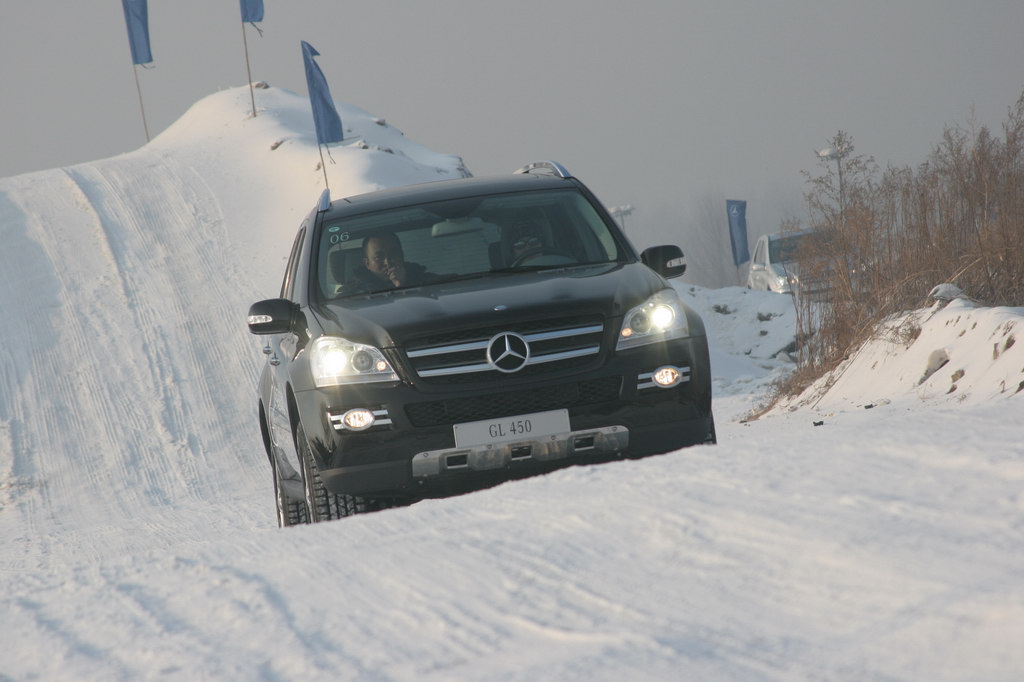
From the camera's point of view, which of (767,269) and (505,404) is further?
(767,269)

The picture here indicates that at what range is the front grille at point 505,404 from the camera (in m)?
5.14

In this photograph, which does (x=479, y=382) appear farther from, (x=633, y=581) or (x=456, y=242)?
(x=633, y=581)

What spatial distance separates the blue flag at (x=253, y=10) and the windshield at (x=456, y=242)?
1286 inches

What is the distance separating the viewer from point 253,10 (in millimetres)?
37312

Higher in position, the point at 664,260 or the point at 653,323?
the point at 664,260

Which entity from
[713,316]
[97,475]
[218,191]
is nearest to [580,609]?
[97,475]

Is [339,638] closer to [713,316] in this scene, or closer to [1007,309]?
[1007,309]

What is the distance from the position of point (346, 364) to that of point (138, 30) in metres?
39.2

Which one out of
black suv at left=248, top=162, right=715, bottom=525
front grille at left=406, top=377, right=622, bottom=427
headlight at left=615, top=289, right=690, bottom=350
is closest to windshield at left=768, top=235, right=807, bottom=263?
black suv at left=248, top=162, right=715, bottom=525

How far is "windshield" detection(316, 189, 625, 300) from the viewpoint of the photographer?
6172 millimetres

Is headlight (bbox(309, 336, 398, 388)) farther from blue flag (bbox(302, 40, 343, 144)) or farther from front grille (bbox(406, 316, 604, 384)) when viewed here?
blue flag (bbox(302, 40, 343, 144))

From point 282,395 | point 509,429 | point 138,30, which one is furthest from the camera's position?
point 138,30

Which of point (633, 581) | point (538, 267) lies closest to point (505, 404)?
point (538, 267)

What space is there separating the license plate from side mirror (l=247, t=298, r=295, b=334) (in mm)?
1149
